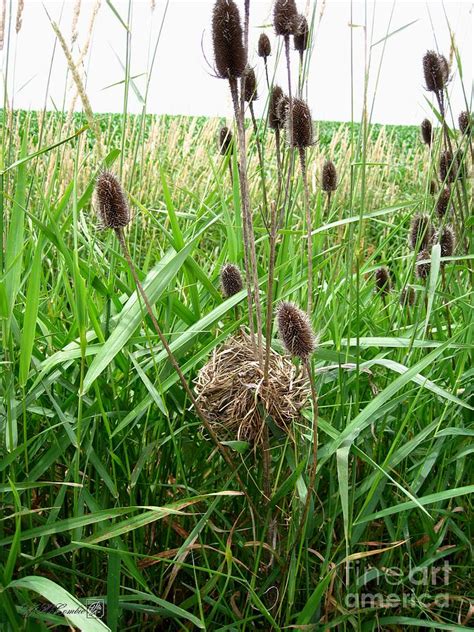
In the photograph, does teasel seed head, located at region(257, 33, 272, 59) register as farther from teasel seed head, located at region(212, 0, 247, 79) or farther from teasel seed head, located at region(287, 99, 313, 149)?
teasel seed head, located at region(212, 0, 247, 79)

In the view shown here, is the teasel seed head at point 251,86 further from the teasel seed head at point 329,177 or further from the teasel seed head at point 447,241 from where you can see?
the teasel seed head at point 447,241

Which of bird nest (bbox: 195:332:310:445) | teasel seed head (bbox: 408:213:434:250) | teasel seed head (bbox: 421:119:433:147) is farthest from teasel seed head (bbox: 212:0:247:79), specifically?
teasel seed head (bbox: 421:119:433:147)

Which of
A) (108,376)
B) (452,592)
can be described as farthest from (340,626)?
(108,376)

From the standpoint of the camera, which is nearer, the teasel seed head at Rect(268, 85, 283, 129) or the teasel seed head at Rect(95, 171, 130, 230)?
the teasel seed head at Rect(95, 171, 130, 230)

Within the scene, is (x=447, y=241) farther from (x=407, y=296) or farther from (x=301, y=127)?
(x=301, y=127)

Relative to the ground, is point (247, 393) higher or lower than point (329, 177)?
lower

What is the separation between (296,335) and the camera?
1134mm

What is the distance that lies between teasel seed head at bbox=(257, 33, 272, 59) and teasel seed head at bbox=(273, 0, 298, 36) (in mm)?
363

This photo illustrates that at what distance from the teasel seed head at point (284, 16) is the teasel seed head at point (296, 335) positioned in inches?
20.9

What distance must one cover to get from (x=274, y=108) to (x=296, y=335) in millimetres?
695

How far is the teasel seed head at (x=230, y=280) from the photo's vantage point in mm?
1419

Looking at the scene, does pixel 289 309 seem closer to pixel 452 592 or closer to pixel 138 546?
pixel 138 546

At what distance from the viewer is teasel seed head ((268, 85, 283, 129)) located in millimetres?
1572

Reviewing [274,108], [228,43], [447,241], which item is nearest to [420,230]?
[447,241]
